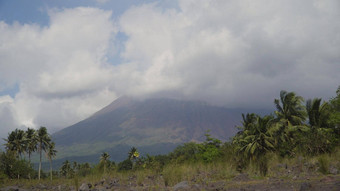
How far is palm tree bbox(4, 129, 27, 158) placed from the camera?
2030 inches

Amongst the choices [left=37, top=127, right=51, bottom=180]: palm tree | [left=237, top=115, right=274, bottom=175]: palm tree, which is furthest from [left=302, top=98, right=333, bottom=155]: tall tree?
[left=37, top=127, right=51, bottom=180]: palm tree

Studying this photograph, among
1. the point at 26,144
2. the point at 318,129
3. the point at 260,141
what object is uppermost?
the point at 26,144

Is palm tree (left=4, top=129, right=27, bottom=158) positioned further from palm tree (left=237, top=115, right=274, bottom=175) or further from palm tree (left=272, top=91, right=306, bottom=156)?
palm tree (left=272, top=91, right=306, bottom=156)

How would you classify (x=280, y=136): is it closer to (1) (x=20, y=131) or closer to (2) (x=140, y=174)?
(2) (x=140, y=174)

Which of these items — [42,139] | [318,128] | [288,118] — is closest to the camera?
[318,128]

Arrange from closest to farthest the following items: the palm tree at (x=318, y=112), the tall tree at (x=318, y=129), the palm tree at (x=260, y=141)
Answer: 1. the tall tree at (x=318, y=129)
2. the palm tree at (x=318, y=112)
3. the palm tree at (x=260, y=141)

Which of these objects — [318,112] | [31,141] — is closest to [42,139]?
[31,141]

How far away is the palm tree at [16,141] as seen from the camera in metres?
51.6

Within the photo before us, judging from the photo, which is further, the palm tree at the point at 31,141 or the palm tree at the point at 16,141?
the palm tree at the point at 31,141

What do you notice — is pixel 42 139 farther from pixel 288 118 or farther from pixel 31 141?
pixel 288 118

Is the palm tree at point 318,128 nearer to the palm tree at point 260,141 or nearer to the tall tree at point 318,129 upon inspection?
the tall tree at point 318,129

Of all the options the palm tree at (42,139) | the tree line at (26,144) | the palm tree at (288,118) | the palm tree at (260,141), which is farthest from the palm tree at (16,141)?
the palm tree at (288,118)

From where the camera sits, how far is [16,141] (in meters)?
51.6

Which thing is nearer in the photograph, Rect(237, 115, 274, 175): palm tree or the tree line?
Rect(237, 115, 274, 175): palm tree
